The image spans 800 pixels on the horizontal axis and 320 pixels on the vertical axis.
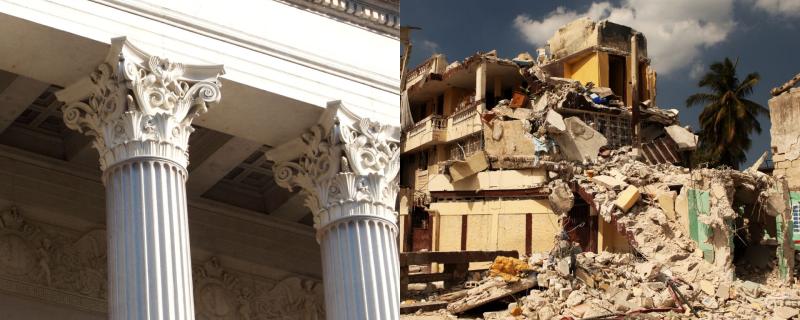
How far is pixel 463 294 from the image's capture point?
29.5 meters

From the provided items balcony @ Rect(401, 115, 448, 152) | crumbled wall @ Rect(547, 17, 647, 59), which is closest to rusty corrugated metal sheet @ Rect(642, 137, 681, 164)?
crumbled wall @ Rect(547, 17, 647, 59)

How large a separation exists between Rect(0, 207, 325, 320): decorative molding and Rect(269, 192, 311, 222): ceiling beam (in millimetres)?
957

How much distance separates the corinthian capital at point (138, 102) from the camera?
455 inches

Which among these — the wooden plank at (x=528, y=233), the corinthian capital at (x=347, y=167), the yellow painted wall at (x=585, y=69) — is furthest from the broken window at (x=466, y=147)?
the corinthian capital at (x=347, y=167)

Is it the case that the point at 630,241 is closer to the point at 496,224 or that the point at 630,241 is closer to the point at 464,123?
the point at 496,224

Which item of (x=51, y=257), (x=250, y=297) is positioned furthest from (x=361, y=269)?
(x=51, y=257)

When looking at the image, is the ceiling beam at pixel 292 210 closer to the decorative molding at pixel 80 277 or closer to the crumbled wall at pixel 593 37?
the decorative molding at pixel 80 277

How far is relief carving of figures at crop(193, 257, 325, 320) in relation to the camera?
53.3ft

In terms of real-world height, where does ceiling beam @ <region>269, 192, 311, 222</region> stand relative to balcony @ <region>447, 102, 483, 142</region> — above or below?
below

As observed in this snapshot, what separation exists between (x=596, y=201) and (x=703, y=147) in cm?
1726

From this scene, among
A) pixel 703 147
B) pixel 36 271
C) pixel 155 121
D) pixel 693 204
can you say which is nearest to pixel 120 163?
pixel 155 121

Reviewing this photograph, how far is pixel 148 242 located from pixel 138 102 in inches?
57.7

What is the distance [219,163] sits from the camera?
1559 cm

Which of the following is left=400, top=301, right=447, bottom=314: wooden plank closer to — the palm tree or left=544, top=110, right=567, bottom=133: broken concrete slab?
left=544, top=110, right=567, bottom=133: broken concrete slab
